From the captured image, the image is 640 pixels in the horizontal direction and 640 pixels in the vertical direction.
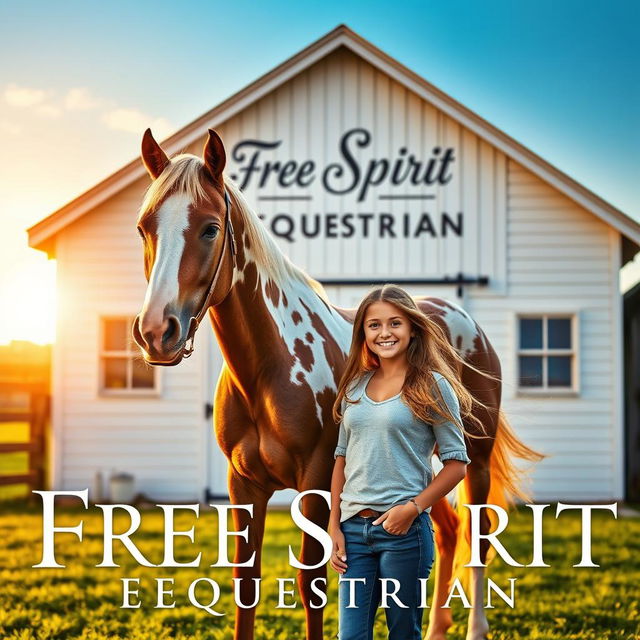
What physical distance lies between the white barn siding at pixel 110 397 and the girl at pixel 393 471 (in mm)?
7441

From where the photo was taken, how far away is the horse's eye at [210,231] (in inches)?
109

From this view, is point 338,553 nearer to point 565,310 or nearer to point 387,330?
point 387,330

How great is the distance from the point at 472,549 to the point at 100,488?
7195 millimetres

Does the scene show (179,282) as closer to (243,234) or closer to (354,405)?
(243,234)

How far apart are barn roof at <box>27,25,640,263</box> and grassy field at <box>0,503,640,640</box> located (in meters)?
4.00

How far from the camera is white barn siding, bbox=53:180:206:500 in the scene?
1008 cm

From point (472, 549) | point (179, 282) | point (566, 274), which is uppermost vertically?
point (566, 274)

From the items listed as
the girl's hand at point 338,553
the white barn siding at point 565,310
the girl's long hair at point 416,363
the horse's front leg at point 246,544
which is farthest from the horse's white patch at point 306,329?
the white barn siding at point 565,310

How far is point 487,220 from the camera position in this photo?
400 inches

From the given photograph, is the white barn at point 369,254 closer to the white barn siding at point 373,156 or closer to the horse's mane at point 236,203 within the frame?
the white barn siding at point 373,156

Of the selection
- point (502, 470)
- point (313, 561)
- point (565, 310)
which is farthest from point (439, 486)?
point (565, 310)

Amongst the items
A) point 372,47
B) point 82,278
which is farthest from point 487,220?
point 82,278

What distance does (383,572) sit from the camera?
8.43 ft

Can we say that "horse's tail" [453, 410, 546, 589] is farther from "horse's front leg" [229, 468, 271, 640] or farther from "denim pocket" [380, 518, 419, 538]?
"denim pocket" [380, 518, 419, 538]
